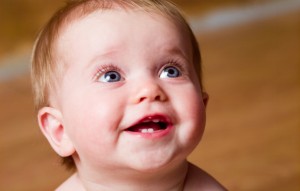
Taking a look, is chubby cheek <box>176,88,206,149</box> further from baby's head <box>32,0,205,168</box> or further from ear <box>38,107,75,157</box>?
ear <box>38,107,75,157</box>

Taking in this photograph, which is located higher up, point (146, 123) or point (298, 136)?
point (146, 123)

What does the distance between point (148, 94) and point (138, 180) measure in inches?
6.4

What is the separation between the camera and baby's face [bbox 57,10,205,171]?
94cm

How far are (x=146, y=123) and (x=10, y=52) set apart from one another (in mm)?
1511

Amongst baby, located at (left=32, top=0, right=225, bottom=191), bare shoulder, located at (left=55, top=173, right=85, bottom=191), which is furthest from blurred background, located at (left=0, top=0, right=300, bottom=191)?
baby, located at (left=32, top=0, right=225, bottom=191)

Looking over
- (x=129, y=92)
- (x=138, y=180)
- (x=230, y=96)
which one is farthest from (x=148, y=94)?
(x=230, y=96)

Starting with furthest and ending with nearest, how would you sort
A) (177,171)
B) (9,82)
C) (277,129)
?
(9,82) < (277,129) < (177,171)

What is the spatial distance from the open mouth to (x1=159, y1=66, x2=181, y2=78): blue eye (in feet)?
0.25

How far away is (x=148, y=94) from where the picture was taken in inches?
36.6

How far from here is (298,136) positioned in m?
1.76

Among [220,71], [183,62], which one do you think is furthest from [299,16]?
[183,62]

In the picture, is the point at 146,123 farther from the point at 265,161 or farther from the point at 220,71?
the point at 220,71

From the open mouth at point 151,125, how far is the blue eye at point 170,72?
0.25ft

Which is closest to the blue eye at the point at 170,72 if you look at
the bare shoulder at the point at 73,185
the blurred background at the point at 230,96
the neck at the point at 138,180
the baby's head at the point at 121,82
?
the baby's head at the point at 121,82
